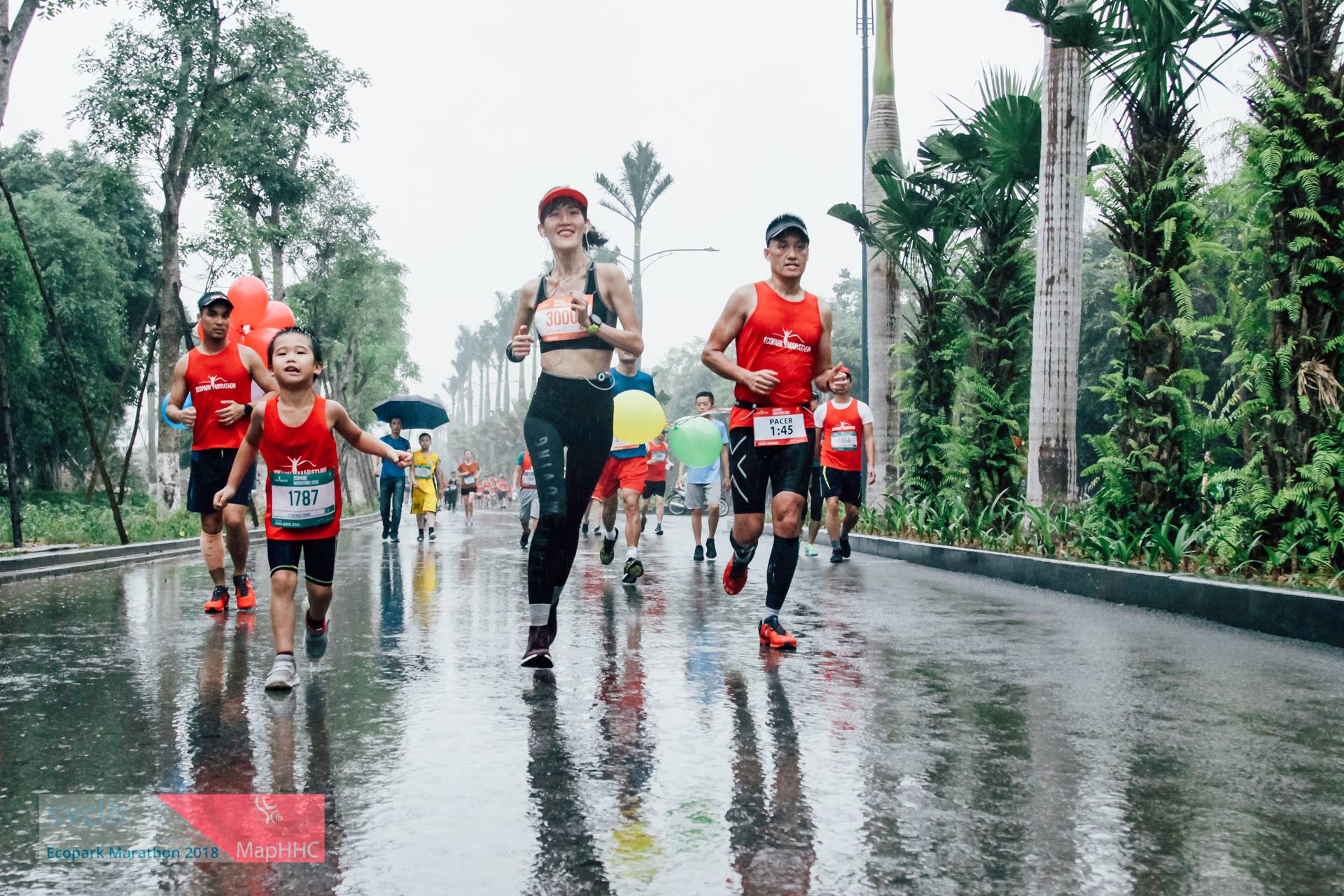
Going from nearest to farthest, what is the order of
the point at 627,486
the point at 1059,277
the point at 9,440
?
the point at 627,486
the point at 1059,277
the point at 9,440

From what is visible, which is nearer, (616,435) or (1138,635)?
(1138,635)

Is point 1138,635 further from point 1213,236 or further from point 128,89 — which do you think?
point 128,89

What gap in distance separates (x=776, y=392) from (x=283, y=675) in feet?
9.95

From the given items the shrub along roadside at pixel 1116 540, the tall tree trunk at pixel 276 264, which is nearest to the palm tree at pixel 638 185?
the tall tree trunk at pixel 276 264

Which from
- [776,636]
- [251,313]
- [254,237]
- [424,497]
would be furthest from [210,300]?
[254,237]

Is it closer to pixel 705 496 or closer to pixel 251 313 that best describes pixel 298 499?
pixel 251 313

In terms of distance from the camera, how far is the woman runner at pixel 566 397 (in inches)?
255

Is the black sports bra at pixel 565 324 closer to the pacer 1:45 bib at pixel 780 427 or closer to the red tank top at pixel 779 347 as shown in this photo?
the red tank top at pixel 779 347

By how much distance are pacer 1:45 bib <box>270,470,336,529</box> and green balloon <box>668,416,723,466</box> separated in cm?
576

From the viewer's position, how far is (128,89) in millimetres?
23531

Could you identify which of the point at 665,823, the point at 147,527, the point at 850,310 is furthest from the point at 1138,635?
the point at 850,310

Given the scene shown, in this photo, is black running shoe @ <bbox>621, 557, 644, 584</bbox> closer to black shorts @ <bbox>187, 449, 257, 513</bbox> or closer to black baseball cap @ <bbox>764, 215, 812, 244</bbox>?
black shorts @ <bbox>187, 449, 257, 513</bbox>

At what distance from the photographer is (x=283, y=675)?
573 cm

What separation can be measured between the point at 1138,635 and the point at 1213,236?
4.70 metres
